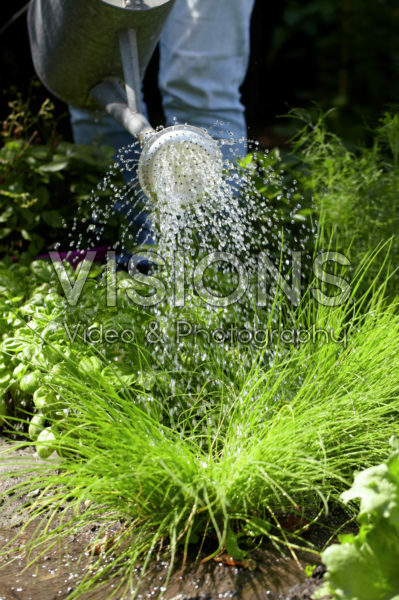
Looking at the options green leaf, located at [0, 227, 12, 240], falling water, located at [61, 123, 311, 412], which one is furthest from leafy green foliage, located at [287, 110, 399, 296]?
green leaf, located at [0, 227, 12, 240]

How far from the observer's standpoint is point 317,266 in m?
2.22

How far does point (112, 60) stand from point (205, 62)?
64cm

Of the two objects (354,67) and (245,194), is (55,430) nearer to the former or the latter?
(245,194)

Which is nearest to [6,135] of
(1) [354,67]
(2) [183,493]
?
(2) [183,493]

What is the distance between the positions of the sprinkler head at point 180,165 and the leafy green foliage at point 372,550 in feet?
4.02

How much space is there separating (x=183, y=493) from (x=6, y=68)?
408 centimetres

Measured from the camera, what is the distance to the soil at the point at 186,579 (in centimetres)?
129

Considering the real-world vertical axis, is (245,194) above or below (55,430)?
above

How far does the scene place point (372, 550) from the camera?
1196 mm

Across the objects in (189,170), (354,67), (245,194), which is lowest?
(354,67)

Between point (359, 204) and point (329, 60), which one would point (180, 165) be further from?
point (329, 60)

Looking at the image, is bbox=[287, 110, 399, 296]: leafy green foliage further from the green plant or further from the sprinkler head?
the green plant

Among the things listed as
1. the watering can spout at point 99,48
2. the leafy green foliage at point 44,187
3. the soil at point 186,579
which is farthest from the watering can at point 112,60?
the soil at point 186,579

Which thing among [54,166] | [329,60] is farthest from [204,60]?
[329,60]
